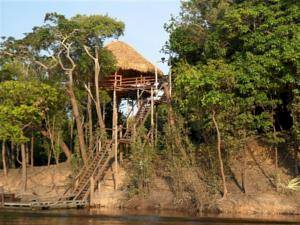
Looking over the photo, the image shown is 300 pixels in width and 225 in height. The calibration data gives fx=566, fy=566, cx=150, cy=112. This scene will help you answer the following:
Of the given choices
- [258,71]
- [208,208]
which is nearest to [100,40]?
[258,71]

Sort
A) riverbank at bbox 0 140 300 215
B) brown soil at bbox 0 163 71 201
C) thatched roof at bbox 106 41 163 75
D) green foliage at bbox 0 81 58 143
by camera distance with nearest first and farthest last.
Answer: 1. riverbank at bbox 0 140 300 215
2. green foliage at bbox 0 81 58 143
3. brown soil at bbox 0 163 71 201
4. thatched roof at bbox 106 41 163 75

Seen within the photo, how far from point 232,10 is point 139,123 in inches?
325

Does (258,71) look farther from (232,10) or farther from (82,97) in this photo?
(82,97)

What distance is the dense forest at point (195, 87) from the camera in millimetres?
25891

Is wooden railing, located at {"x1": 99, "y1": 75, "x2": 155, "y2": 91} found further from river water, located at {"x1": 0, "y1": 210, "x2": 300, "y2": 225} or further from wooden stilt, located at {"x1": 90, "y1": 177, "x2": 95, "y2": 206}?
river water, located at {"x1": 0, "y1": 210, "x2": 300, "y2": 225}

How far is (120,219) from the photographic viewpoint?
21.0m

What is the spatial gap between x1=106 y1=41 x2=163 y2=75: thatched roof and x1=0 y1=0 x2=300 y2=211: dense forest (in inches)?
83.7

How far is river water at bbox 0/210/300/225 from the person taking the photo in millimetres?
19492

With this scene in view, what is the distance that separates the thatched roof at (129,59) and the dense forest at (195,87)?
213 centimetres

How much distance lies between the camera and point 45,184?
3306cm

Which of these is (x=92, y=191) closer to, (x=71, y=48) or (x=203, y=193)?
(x=203, y=193)

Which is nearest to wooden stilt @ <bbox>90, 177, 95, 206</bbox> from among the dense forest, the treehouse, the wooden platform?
the wooden platform

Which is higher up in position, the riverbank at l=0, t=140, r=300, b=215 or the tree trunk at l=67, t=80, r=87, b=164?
the tree trunk at l=67, t=80, r=87, b=164

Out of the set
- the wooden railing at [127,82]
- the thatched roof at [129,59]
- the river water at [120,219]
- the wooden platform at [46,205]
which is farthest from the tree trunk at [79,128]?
the river water at [120,219]
